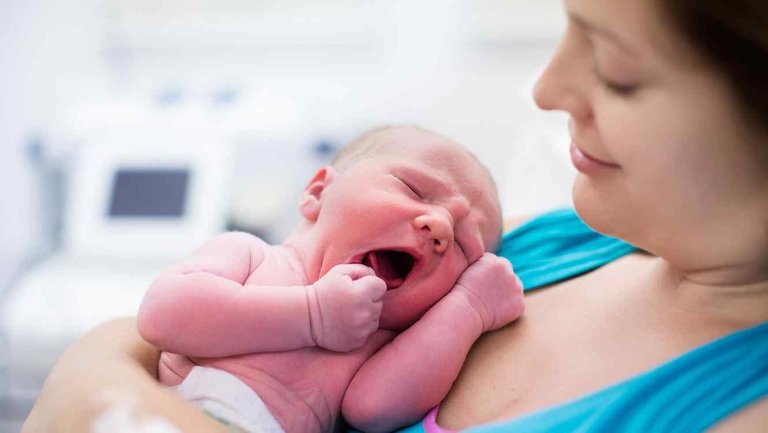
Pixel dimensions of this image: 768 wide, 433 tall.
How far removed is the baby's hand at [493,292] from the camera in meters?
0.89

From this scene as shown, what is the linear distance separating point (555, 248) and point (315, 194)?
390 millimetres

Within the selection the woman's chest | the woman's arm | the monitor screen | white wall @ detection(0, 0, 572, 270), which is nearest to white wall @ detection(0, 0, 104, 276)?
white wall @ detection(0, 0, 572, 270)

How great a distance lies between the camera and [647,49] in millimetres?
592

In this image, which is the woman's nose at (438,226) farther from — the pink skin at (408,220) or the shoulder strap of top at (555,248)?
the shoulder strap of top at (555,248)

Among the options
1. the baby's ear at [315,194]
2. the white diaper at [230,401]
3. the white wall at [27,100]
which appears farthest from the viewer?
the white wall at [27,100]

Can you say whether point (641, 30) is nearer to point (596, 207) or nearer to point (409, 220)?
point (596, 207)

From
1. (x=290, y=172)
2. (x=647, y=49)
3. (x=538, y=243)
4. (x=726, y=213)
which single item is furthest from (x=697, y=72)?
(x=290, y=172)

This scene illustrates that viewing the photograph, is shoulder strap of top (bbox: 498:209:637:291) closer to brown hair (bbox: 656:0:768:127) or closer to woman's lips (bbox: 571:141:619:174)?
woman's lips (bbox: 571:141:619:174)

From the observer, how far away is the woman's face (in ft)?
1.95

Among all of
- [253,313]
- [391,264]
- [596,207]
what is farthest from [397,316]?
[596,207]

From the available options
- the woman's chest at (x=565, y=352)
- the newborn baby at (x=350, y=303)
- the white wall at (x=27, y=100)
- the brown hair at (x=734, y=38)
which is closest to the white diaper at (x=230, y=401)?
the newborn baby at (x=350, y=303)

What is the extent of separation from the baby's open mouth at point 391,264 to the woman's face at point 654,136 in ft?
0.99

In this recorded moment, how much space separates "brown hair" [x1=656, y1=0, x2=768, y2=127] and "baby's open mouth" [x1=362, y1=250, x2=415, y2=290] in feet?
1.54

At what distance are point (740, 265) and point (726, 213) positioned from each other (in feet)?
0.29
